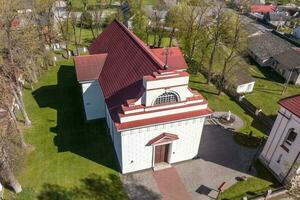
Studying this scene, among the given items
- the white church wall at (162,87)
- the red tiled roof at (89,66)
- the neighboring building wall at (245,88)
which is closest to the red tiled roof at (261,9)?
the neighboring building wall at (245,88)

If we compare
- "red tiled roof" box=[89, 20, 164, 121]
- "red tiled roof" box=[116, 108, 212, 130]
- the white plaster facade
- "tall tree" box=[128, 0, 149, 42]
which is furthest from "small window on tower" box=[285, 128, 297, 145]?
"tall tree" box=[128, 0, 149, 42]

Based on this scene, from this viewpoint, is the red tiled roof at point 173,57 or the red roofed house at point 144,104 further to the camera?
the red tiled roof at point 173,57

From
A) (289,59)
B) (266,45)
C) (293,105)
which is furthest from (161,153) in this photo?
(266,45)

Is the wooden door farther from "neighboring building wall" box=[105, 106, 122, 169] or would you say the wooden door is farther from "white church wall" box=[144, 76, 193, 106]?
"white church wall" box=[144, 76, 193, 106]

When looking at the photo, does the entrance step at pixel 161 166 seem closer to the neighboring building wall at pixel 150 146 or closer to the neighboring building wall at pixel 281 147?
the neighboring building wall at pixel 150 146

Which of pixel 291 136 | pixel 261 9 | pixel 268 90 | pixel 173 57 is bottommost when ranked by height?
pixel 268 90

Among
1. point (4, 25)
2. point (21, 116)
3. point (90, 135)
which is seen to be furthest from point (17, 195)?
point (4, 25)

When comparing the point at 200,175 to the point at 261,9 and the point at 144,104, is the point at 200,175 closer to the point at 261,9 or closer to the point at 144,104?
the point at 144,104
